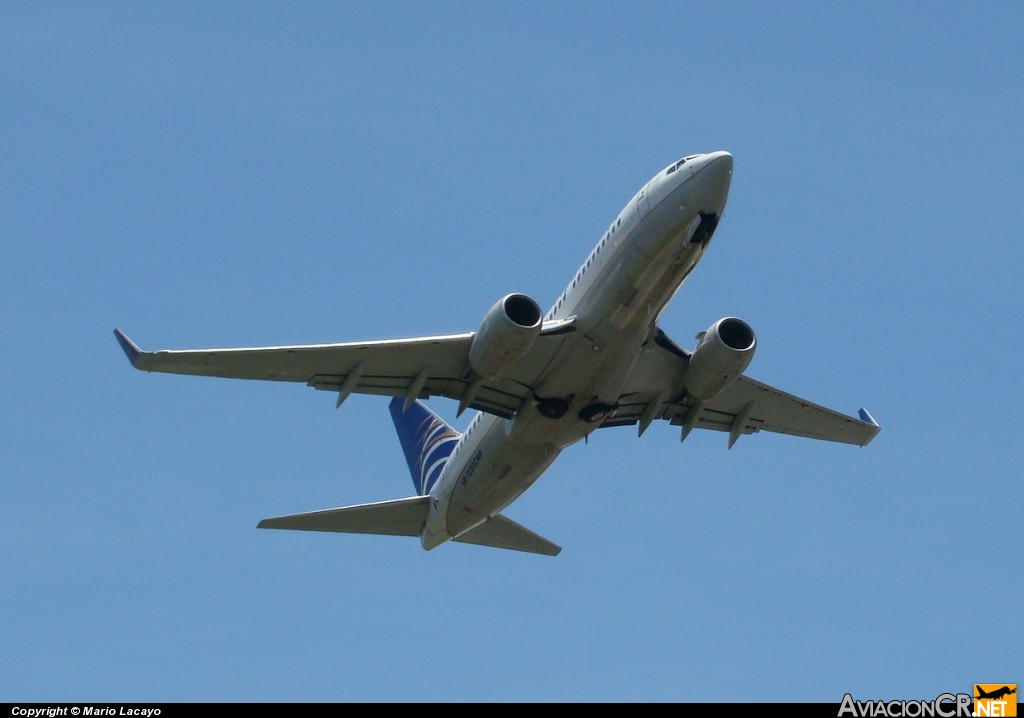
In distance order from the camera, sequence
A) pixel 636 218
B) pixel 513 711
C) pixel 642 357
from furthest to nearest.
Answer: pixel 642 357 < pixel 636 218 < pixel 513 711

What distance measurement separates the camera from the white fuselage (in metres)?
37.5

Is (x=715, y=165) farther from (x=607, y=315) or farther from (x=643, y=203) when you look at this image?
(x=607, y=315)

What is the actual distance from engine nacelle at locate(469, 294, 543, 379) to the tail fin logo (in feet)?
42.5

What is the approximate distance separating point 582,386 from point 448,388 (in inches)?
145

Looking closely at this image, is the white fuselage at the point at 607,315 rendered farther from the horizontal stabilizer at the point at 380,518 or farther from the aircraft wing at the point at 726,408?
the horizontal stabilizer at the point at 380,518

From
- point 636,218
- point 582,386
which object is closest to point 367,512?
point 582,386

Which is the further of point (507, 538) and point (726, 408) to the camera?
point (507, 538)

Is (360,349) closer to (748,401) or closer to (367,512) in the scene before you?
(367,512)

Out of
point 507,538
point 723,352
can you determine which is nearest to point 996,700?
point 723,352

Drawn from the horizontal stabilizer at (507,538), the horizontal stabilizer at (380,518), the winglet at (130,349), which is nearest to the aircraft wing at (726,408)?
the horizontal stabilizer at (507,538)

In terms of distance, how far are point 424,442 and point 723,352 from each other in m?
13.7

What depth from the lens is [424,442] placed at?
167ft

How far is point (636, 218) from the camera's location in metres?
38.2

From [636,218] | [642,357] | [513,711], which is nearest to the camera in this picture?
[513,711]
